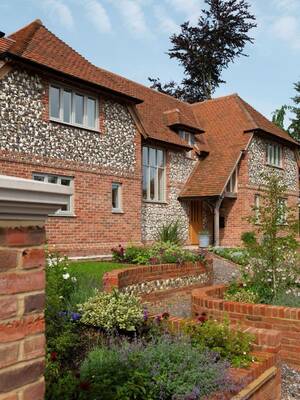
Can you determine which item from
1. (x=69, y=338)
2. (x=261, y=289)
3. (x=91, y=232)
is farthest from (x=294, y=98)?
(x=69, y=338)

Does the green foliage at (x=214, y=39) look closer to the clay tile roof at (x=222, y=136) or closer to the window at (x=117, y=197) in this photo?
the clay tile roof at (x=222, y=136)

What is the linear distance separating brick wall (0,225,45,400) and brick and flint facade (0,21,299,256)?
11.2 m

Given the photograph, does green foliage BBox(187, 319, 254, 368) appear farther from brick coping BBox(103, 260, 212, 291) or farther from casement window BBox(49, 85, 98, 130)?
casement window BBox(49, 85, 98, 130)

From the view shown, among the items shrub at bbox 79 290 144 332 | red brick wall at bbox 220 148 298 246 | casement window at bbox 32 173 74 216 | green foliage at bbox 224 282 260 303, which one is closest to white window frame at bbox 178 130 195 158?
red brick wall at bbox 220 148 298 246

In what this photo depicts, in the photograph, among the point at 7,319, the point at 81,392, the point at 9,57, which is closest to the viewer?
the point at 7,319

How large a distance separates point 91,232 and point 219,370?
38.2ft

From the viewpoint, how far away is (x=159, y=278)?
449 inches

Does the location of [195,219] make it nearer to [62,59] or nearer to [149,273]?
[62,59]

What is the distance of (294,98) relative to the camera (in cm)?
3906

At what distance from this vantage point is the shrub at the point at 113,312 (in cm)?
569

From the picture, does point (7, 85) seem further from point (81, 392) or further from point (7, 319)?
point (7, 319)

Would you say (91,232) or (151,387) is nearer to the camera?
(151,387)

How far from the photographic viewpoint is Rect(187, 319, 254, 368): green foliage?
4.64 m

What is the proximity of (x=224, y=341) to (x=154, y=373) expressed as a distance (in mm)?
1222
